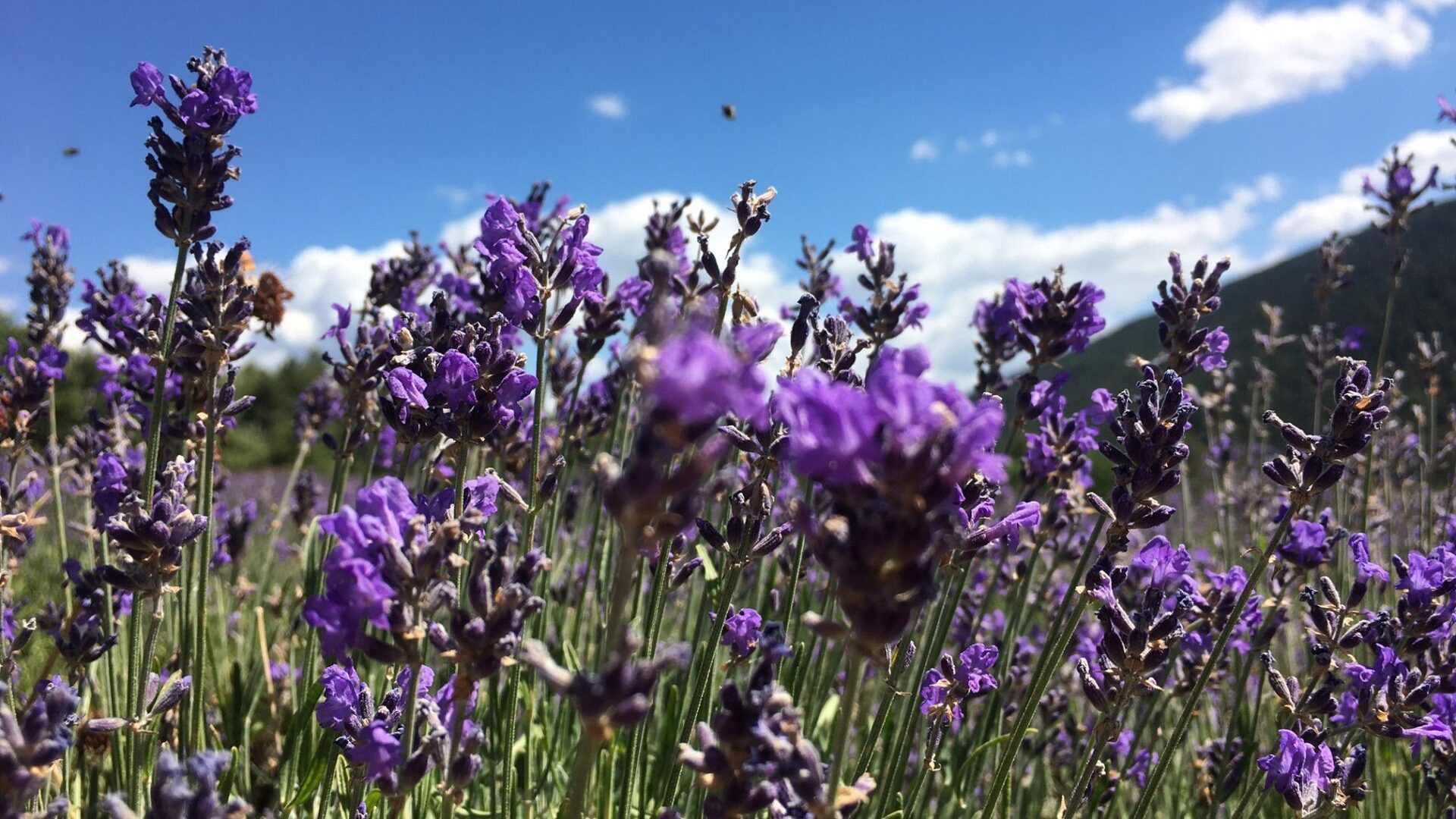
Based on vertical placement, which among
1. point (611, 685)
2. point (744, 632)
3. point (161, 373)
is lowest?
point (744, 632)

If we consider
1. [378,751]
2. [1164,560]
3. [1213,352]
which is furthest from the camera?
[1213,352]

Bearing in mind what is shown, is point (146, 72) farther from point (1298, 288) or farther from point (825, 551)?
point (1298, 288)

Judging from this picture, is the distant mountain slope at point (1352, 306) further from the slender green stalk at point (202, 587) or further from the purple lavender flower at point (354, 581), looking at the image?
the purple lavender flower at point (354, 581)

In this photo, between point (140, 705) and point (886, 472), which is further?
point (140, 705)

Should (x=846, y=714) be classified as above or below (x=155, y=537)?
below

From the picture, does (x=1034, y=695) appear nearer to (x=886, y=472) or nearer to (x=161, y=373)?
(x=886, y=472)

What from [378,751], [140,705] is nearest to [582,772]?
[378,751]

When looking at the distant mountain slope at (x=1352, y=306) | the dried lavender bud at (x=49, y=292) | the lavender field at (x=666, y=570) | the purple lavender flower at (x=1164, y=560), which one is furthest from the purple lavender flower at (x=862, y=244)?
the distant mountain slope at (x=1352, y=306)

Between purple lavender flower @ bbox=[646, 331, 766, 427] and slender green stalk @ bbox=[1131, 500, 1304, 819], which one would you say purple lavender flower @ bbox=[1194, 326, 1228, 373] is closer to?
slender green stalk @ bbox=[1131, 500, 1304, 819]
